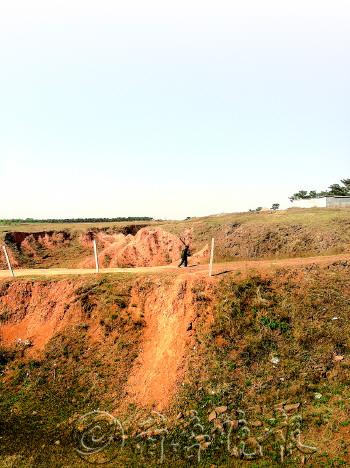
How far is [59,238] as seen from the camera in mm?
47156

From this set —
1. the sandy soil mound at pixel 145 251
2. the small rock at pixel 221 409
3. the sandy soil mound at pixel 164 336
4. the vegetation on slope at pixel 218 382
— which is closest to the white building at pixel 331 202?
the sandy soil mound at pixel 145 251

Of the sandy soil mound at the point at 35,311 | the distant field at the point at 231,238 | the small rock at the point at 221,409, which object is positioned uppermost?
the distant field at the point at 231,238

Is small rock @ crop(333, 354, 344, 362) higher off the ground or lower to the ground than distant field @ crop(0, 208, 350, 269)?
lower

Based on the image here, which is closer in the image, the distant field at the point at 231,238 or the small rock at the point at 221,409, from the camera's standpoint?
the small rock at the point at 221,409

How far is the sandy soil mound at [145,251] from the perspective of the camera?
1339 inches

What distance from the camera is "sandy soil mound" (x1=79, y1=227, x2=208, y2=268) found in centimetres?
3402

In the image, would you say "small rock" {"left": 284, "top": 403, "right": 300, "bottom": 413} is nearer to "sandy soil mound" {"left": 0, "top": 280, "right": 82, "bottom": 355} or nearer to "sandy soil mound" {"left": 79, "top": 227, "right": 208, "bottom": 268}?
"sandy soil mound" {"left": 0, "top": 280, "right": 82, "bottom": 355}

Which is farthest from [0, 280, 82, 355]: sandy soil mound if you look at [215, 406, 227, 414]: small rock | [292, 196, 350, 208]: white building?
[292, 196, 350, 208]: white building

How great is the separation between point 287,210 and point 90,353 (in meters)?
27.0

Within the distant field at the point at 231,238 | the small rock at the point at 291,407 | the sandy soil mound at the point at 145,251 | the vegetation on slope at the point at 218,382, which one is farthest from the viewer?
the sandy soil mound at the point at 145,251

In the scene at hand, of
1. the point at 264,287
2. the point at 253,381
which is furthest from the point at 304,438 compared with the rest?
the point at 264,287

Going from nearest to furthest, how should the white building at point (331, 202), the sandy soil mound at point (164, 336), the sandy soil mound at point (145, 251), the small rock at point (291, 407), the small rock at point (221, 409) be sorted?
the small rock at point (291, 407)
the small rock at point (221, 409)
the sandy soil mound at point (164, 336)
the sandy soil mound at point (145, 251)
the white building at point (331, 202)

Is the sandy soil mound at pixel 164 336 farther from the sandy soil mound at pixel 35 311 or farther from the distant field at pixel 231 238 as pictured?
the distant field at pixel 231 238

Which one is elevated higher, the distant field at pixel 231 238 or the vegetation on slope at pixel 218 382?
the distant field at pixel 231 238
